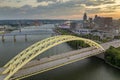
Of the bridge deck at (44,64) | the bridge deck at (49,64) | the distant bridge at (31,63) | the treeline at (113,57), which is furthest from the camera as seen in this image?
the treeline at (113,57)

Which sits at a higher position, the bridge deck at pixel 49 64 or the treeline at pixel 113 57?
the bridge deck at pixel 49 64

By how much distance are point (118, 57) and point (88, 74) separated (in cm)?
457

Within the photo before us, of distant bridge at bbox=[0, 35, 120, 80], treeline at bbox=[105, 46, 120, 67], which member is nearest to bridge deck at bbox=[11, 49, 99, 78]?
distant bridge at bbox=[0, 35, 120, 80]

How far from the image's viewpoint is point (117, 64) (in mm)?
22375

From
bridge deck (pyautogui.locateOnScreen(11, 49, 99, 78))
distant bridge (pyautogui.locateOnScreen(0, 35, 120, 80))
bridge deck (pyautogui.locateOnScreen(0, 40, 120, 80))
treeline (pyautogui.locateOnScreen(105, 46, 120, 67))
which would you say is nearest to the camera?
distant bridge (pyautogui.locateOnScreen(0, 35, 120, 80))

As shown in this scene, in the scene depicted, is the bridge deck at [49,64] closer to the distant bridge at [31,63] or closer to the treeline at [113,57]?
the distant bridge at [31,63]

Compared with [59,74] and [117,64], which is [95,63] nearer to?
[117,64]

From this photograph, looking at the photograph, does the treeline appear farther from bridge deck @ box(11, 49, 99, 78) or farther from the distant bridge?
the distant bridge

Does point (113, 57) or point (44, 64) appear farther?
point (113, 57)

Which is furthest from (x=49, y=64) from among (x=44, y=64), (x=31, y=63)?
(x=31, y=63)

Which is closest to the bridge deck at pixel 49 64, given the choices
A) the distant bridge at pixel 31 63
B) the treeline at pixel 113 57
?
the distant bridge at pixel 31 63

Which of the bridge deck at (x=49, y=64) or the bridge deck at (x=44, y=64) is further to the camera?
the bridge deck at (x=49, y=64)

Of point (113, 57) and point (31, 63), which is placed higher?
point (31, 63)

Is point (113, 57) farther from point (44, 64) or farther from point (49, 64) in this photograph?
point (44, 64)
